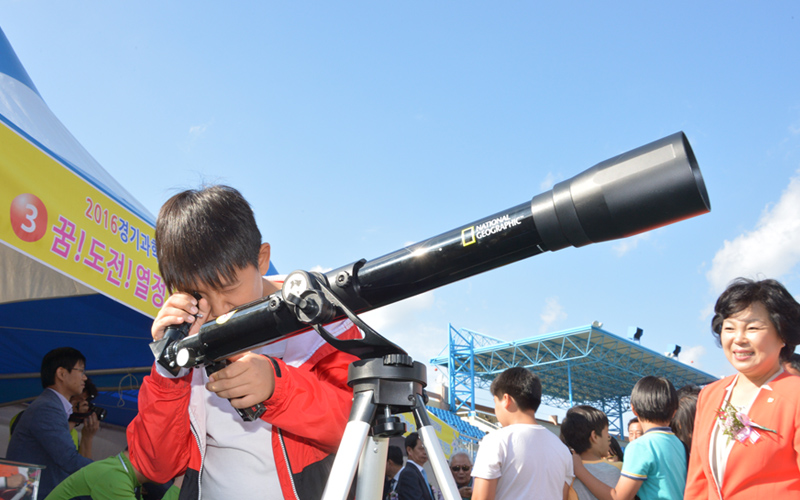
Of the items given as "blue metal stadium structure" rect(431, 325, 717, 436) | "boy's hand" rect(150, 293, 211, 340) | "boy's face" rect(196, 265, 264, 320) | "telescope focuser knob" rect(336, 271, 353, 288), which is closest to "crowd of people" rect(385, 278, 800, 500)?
"telescope focuser knob" rect(336, 271, 353, 288)

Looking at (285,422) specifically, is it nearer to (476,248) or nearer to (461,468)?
(476,248)

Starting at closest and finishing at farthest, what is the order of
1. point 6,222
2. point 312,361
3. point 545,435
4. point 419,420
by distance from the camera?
point 419,420
point 312,361
point 6,222
point 545,435

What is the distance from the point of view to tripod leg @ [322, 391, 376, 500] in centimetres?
82

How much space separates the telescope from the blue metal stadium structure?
90.6 ft

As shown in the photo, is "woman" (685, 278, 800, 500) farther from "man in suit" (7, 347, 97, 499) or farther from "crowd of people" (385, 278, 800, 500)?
"man in suit" (7, 347, 97, 499)

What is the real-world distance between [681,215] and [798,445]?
4.68 feet

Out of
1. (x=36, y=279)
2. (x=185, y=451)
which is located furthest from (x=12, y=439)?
(x=185, y=451)

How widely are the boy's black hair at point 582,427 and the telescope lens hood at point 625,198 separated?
277 centimetres

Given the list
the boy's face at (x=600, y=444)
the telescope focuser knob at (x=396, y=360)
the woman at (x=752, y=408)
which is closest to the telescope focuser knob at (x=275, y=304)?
the telescope focuser knob at (x=396, y=360)

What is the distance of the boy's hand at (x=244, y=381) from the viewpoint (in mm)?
1026

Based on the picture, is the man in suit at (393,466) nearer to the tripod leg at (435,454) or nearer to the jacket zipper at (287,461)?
the jacket zipper at (287,461)

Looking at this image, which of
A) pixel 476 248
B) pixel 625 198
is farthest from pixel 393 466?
pixel 625 198

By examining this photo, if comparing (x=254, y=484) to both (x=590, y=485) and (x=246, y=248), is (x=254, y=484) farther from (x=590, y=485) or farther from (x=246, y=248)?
(x=590, y=485)

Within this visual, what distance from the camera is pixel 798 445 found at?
167cm
